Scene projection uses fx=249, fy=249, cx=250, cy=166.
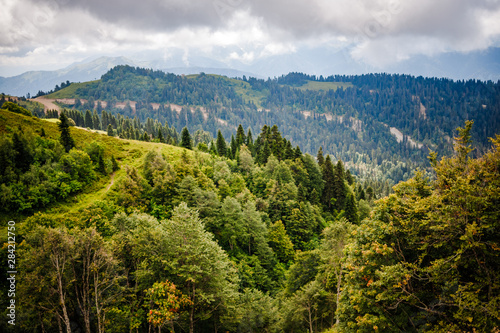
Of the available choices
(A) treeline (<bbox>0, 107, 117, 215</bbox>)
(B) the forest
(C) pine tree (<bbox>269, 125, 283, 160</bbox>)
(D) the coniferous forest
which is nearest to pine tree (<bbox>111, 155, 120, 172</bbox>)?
(B) the forest

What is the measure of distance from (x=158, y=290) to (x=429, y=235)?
822 inches

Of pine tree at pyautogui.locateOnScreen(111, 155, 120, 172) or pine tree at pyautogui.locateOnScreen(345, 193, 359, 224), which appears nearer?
pine tree at pyautogui.locateOnScreen(111, 155, 120, 172)

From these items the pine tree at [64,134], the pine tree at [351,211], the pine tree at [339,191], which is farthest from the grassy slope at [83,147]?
the pine tree at [339,191]

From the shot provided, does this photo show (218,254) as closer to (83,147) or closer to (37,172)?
(37,172)

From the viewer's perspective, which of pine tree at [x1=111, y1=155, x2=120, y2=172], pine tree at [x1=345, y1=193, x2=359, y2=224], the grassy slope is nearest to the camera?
the grassy slope

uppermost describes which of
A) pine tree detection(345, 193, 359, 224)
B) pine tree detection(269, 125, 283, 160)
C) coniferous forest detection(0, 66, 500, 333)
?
pine tree detection(269, 125, 283, 160)

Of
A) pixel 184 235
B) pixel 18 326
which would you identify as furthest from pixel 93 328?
pixel 184 235

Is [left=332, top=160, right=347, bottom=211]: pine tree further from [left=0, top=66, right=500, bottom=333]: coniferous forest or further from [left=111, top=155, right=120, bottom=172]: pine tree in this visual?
[left=111, top=155, right=120, bottom=172]: pine tree

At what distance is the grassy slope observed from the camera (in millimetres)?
40375

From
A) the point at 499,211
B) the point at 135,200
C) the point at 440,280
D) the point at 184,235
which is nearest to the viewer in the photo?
the point at 499,211

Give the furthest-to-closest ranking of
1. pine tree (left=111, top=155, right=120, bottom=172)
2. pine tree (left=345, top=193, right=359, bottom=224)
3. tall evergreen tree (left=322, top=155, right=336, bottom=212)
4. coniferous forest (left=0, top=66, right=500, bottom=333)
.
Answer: tall evergreen tree (left=322, top=155, right=336, bottom=212), pine tree (left=345, top=193, right=359, bottom=224), pine tree (left=111, top=155, right=120, bottom=172), coniferous forest (left=0, top=66, right=500, bottom=333)

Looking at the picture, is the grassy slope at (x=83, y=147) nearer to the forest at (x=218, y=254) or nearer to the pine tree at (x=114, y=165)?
the forest at (x=218, y=254)

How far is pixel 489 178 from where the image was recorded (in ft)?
43.5

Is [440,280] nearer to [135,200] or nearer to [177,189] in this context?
[177,189]
